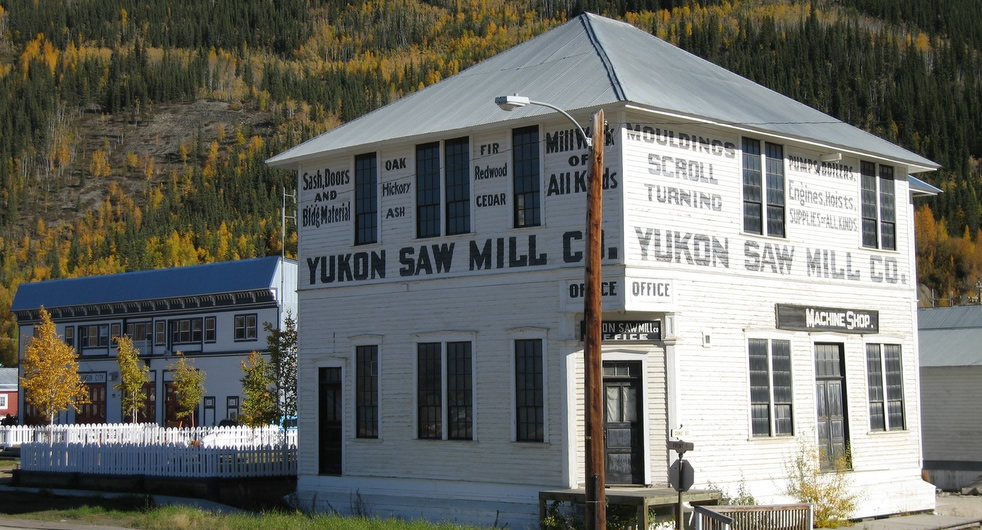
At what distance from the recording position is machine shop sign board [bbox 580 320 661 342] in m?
22.6

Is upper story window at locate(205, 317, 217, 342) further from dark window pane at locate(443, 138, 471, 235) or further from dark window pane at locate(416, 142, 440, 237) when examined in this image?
dark window pane at locate(443, 138, 471, 235)

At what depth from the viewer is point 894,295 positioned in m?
28.0

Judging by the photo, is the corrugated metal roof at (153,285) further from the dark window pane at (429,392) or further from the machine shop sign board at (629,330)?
the machine shop sign board at (629,330)

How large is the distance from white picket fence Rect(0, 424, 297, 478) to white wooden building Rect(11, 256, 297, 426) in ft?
72.3

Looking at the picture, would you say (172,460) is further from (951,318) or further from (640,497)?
(951,318)

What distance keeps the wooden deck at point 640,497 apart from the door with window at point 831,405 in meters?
4.52

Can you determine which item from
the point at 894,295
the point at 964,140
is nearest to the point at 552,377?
the point at 894,295

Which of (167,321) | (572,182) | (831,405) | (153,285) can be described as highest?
(153,285)

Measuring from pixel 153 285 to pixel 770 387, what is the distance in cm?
4755

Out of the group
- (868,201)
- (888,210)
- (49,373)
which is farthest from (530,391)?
(49,373)

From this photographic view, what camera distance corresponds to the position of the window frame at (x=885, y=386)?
2722cm

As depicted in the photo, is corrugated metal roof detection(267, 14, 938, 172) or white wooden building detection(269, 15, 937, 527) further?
corrugated metal roof detection(267, 14, 938, 172)

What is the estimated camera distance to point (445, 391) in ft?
81.8

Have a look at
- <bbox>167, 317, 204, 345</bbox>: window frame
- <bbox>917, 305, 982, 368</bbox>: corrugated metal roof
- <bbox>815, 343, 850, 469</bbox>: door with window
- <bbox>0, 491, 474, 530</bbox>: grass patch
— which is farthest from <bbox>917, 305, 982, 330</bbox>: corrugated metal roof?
<bbox>167, 317, 204, 345</bbox>: window frame
